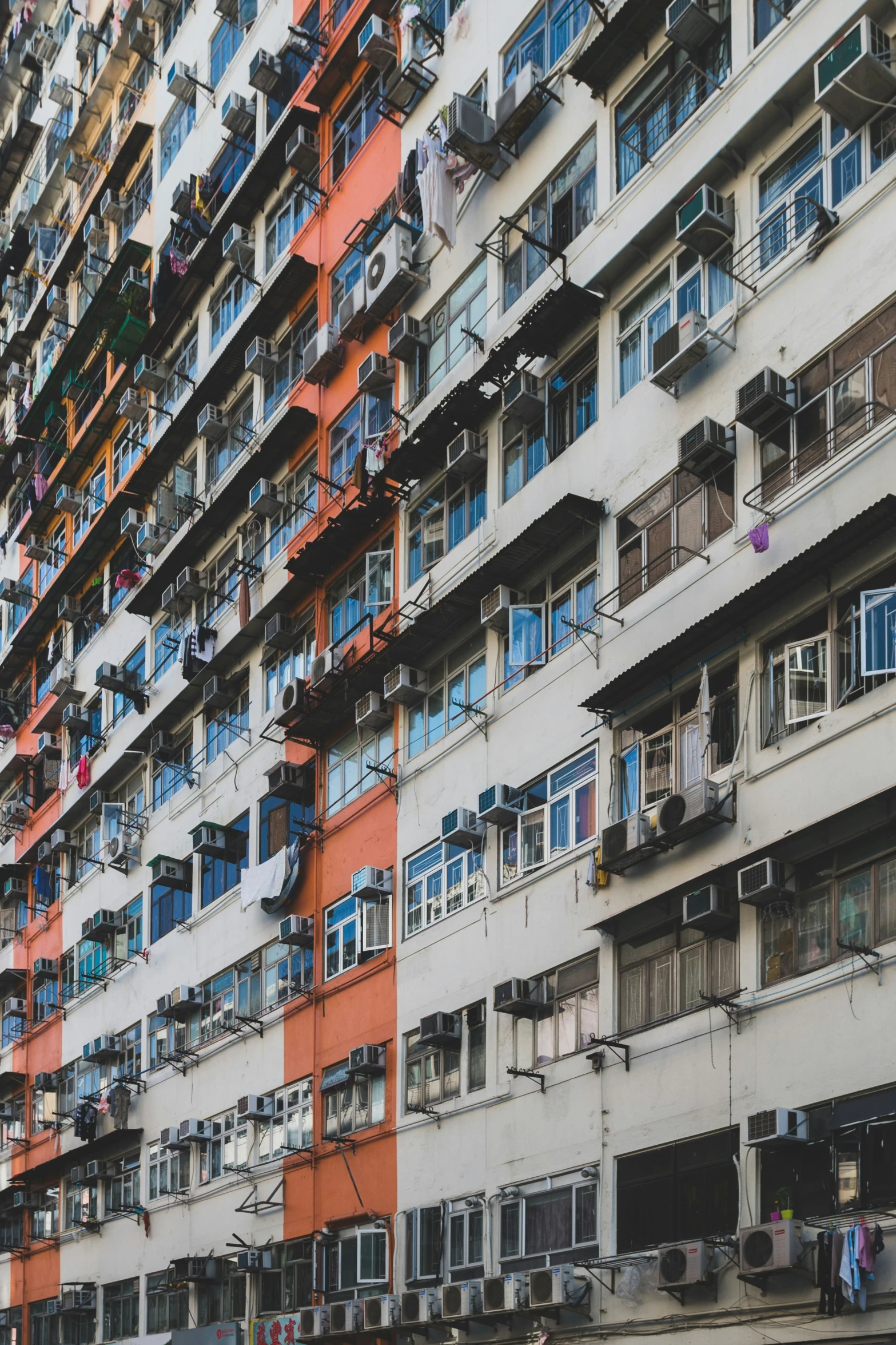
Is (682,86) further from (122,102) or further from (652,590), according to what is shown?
(122,102)

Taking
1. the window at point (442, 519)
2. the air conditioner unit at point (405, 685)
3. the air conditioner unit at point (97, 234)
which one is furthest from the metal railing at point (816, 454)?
the air conditioner unit at point (97, 234)

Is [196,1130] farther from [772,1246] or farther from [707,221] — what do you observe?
[707,221]

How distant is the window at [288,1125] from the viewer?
86.9ft

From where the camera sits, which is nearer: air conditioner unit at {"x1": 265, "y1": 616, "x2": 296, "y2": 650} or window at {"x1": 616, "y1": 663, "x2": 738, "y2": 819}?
window at {"x1": 616, "y1": 663, "x2": 738, "y2": 819}

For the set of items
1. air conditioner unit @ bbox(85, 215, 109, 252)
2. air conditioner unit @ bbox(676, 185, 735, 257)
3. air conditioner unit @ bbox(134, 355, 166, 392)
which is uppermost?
air conditioner unit @ bbox(85, 215, 109, 252)

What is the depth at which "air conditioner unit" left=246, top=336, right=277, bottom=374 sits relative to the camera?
32406 millimetres

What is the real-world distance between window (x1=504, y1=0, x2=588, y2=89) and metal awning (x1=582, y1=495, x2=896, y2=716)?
10188 millimetres

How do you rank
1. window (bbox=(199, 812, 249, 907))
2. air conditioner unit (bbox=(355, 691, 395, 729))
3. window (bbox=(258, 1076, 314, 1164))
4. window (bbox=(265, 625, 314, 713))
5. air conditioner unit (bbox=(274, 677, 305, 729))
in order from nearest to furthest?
air conditioner unit (bbox=(355, 691, 395, 729))
window (bbox=(258, 1076, 314, 1164))
air conditioner unit (bbox=(274, 677, 305, 729))
window (bbox=(265, 625, 314, 713))
window (bbox=(199, 812, 249, 907))

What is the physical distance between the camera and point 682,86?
2167 centimetres

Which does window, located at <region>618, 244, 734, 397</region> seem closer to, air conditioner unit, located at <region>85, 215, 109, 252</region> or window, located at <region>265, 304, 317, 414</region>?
window, located at <region>265, 304, 317, 414</region>

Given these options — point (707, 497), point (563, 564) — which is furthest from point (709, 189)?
point (563, 564)

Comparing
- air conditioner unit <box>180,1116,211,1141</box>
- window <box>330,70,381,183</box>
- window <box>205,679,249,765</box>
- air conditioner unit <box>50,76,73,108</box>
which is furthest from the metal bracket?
air conditioner unit <box>50,76,73,108</box>

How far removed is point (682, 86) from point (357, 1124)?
612 inches

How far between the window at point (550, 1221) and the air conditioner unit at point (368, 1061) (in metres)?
3.91
